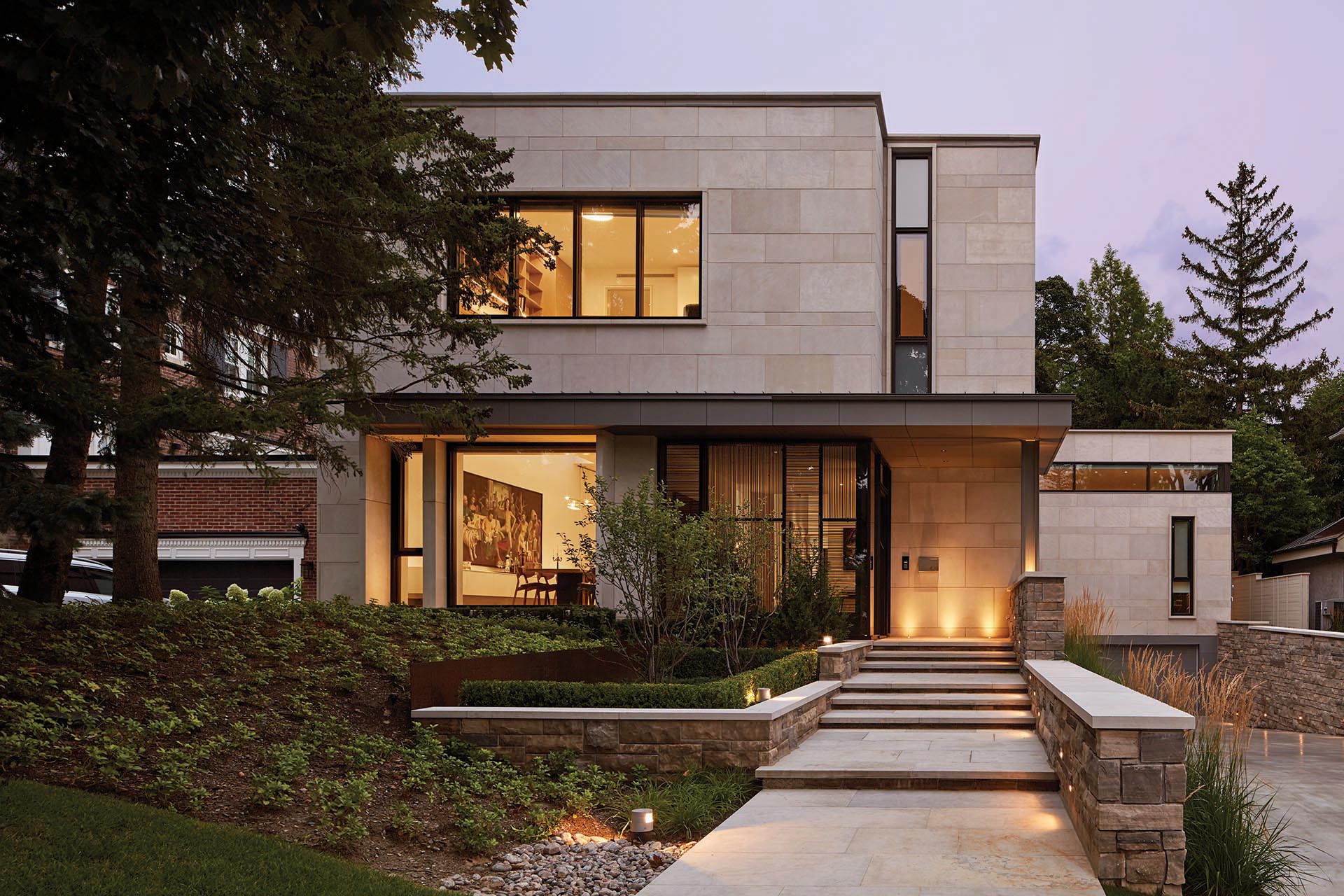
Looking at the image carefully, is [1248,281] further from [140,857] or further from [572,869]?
[140,857]

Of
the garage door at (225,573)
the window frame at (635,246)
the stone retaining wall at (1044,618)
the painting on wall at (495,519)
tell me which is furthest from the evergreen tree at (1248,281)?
the garage door at (225,573)

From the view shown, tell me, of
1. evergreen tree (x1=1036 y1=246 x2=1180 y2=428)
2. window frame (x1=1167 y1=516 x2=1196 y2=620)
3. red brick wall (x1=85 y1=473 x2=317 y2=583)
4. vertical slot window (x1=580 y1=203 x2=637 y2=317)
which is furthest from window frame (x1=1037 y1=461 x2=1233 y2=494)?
red brick wall (x1=85 y1=473 x2=317 y2=583)

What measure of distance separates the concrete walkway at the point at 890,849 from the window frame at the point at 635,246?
365 inches

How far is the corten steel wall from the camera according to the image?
30.6ft

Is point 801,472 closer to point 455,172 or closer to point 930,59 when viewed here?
point 455,172

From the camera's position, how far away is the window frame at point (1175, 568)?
23453 millimetres

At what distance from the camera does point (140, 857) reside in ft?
17.9

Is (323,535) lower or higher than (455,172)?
lower

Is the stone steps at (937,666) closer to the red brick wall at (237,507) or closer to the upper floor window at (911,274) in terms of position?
the upper floor window at (911,274)

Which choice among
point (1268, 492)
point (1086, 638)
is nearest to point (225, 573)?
point (1086, 638)

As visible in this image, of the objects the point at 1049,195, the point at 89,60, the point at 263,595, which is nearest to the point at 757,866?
the point at 89,60

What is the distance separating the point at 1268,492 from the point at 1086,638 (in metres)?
23.4

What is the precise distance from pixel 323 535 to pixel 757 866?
11489 mm

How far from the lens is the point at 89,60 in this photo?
16.5ft
